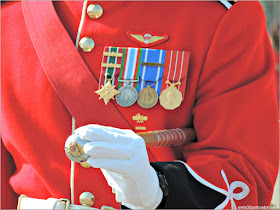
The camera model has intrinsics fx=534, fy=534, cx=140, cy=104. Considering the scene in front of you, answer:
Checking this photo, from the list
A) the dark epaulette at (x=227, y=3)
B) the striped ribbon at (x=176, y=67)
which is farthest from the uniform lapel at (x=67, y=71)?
the dark epaulette at (x=227, y=3)

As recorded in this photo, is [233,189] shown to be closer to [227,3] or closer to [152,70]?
[152,70]

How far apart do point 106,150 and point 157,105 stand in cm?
48

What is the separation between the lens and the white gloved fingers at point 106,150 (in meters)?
1.27

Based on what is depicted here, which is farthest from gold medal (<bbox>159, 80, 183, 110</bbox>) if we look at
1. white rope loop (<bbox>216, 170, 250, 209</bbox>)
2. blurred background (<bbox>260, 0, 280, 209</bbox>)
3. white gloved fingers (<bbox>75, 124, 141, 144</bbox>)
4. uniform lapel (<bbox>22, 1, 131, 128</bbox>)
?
blurred background (<bbox>260, 0, 280, 209</bbox>)

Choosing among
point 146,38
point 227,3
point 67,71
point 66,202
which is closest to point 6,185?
point 66,202

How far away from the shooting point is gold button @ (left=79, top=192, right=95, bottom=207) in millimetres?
1686

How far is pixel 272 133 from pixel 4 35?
38.6 inches

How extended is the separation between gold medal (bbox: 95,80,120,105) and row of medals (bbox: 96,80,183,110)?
13mm

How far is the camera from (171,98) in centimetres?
172

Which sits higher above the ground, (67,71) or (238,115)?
(67,71)

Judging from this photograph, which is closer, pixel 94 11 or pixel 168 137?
pixel 168 137

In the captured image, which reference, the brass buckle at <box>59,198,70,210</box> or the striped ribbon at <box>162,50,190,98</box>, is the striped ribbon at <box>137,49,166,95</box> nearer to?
the striped ribbon at <box>162,50,190,98</box>

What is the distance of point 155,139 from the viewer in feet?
5.33

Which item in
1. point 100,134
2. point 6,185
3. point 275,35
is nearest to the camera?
point 100,134
